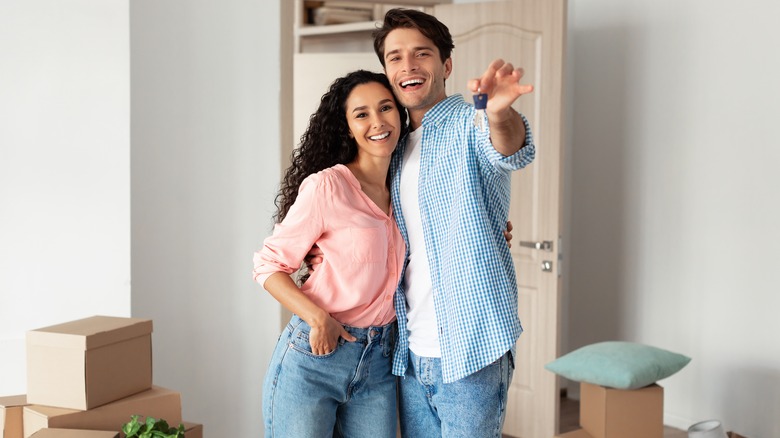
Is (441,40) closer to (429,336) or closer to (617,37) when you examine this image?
(429,336)

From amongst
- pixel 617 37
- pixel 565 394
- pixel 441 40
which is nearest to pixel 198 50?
pixel 441 40

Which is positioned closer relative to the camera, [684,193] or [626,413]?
[626,413]

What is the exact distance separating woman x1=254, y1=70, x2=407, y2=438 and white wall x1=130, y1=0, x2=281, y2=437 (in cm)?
126

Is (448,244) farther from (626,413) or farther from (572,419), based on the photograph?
(572,419)

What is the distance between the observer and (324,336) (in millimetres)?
1644

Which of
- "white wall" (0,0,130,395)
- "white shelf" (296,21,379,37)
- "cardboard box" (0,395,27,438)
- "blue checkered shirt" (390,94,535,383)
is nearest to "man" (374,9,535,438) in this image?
"blue checkered shirt" (390,94,535,383)

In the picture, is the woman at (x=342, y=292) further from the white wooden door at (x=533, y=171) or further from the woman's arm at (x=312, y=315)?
the white wooden door at (x=533, y=171)

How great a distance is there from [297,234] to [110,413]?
0.78m

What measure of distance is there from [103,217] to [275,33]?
39.1 inches

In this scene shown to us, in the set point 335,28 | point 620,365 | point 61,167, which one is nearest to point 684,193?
point 620,365

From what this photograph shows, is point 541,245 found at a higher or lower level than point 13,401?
higher

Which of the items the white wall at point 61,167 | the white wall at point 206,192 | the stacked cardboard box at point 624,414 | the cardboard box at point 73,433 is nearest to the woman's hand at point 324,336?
the cardboard box at point 73,433

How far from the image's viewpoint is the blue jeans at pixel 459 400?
1.59 meters

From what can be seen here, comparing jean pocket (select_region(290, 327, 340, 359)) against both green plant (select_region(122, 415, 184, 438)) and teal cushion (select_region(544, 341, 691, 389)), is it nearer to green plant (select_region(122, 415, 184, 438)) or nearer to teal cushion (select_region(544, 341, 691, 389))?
green plant (select_region(122, 415, 184, 438))
